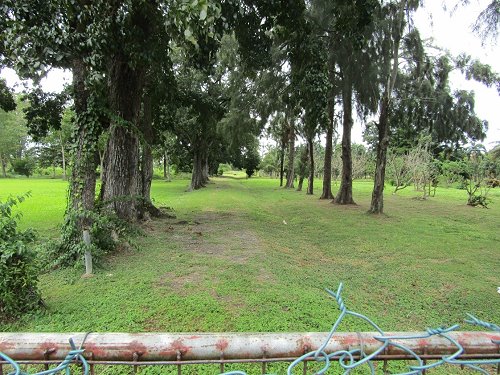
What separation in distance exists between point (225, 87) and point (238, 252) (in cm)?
1177

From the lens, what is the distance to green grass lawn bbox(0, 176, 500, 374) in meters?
3.65

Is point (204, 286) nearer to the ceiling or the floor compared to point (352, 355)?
nearer to the floor

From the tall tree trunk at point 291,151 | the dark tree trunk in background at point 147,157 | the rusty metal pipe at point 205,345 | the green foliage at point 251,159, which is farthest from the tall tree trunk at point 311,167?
the green foliage at point 251,159

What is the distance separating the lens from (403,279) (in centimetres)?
562

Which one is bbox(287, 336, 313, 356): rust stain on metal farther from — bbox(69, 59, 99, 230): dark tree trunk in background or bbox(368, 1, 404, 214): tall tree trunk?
bbox(368, 1, 404, 214): tall tree trunk

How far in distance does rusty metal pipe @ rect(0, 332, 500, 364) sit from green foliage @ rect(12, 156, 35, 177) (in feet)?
192

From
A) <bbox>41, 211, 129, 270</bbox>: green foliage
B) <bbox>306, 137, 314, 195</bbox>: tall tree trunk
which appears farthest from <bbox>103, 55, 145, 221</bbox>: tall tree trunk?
<bbox>306, 137, 314, 195</bbox>: tall tree trunk

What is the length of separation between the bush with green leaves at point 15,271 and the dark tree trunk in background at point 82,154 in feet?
6.40

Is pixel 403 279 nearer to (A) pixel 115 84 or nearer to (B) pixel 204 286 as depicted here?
(B) pixel 204 286

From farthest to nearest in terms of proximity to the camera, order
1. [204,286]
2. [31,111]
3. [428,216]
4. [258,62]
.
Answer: [428,216]
[258,62]
[31,111]
[204,286]

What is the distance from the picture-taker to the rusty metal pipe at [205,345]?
135 cm

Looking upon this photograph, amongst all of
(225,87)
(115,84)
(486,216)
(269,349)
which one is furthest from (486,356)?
(225,87)

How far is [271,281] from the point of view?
493 cm

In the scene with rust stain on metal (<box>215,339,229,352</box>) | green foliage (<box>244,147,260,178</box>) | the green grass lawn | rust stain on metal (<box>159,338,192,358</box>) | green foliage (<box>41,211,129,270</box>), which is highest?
green foliage (<box>244,147,260,178</box>)
